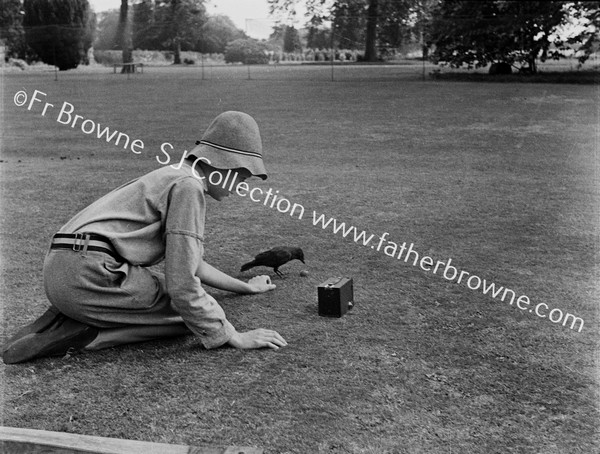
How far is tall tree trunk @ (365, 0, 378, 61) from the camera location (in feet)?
61.1

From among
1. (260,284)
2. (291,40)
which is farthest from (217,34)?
(260,284)

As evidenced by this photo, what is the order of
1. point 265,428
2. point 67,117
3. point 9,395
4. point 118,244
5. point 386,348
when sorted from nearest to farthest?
point 265,428
point 9,395
point 118,244
point 386,348
point 67,117

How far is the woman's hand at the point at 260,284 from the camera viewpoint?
4.86m

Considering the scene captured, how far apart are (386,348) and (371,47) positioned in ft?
64.4

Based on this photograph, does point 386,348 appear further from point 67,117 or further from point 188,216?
point 67,117

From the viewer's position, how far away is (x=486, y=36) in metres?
19.8

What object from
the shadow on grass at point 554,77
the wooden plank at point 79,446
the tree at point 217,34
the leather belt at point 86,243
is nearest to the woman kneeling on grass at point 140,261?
the leather belt at point 86,243

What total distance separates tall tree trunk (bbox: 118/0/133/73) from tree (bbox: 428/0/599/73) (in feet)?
29.9

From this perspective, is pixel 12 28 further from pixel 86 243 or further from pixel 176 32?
pixel 86 243

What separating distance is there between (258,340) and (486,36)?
→ 17723 mm

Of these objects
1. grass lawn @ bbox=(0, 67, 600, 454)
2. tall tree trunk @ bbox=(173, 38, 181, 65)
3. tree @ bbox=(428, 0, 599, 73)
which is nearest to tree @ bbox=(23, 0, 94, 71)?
tall tree trunk @ bbox=(173, 38, 181, 65)

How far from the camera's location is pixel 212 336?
12.3 ft

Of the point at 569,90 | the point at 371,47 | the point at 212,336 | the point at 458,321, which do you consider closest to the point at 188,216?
the point at 212,336

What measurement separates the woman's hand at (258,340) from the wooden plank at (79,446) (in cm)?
136
